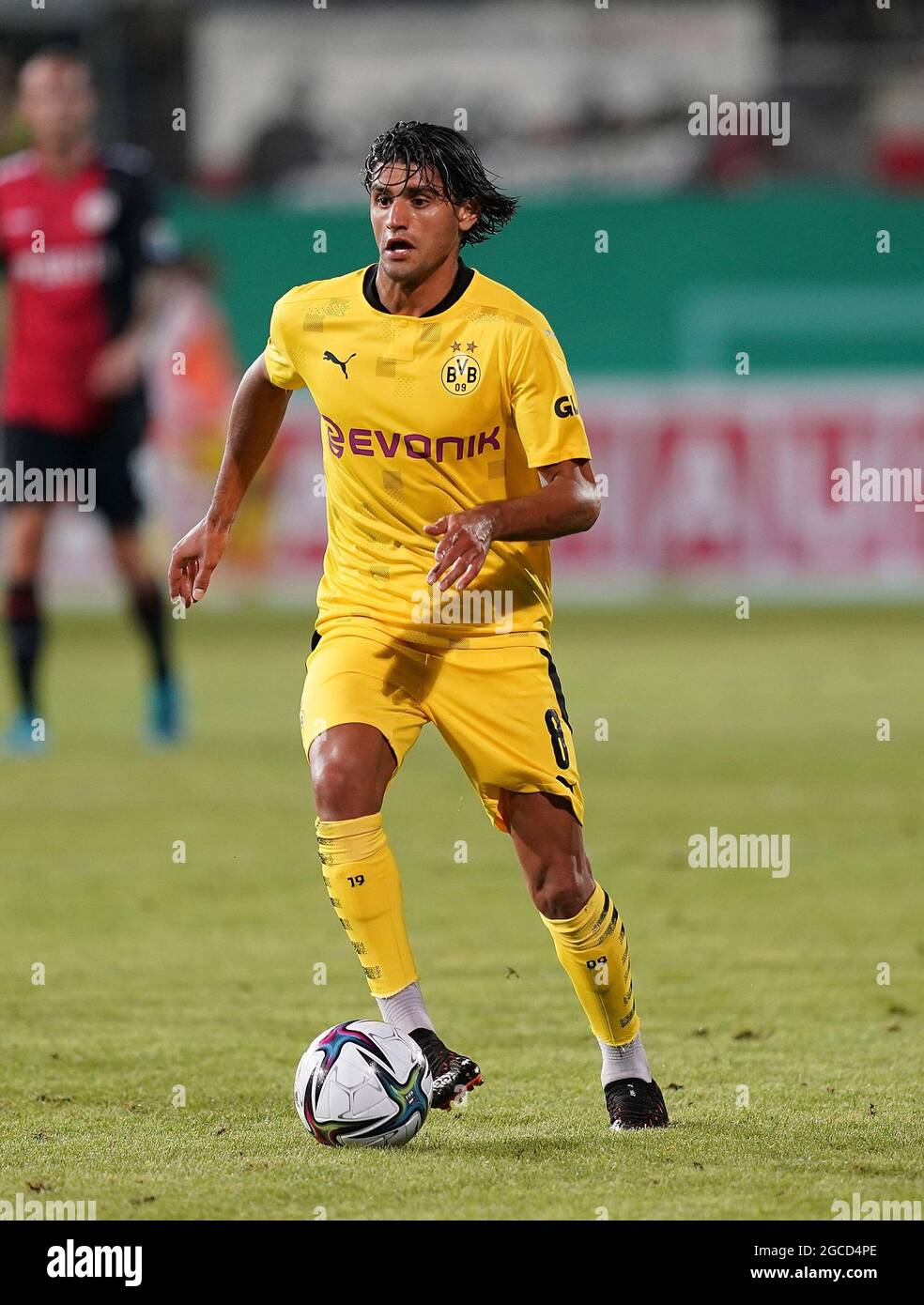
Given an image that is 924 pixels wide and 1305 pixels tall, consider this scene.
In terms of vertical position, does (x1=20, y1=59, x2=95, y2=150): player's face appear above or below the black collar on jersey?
above

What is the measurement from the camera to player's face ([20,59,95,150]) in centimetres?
1077

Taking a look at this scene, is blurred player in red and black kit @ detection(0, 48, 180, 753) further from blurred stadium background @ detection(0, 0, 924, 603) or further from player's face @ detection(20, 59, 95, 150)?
blurred stadium background @ detection(0, 0, 924, 603)

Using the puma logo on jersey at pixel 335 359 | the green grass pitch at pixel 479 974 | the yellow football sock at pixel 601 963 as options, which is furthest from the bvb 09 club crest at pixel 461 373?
the green grass pitch at pixel 479 974

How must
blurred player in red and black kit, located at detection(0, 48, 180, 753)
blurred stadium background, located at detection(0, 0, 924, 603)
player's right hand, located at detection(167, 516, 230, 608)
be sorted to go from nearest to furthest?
player's right hand, located at detection(167, 516, 230, 608) → blurred player in red and black kit, located at detection(0, 48, 180, 753) → blurred stadium background, located at detection(0, 0, 924, 603)

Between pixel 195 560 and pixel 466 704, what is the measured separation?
2.40 ft

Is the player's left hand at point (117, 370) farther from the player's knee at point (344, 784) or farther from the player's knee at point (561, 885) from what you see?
the player's knee at point (561, 885)

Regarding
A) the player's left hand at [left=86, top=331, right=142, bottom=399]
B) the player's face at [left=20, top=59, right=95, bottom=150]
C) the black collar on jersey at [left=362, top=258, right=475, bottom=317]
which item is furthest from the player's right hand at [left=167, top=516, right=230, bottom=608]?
the player's face at [left=20, top=59, right=95, bottom=150]

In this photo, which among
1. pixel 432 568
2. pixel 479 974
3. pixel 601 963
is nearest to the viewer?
pixel 432 568

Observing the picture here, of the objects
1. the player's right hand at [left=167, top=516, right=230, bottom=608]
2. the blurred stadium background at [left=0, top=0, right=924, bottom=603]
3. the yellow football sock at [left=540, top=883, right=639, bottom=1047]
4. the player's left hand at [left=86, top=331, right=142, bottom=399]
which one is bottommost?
the yellow football sock at [left=540, top=883, right=639, bottom=1047]

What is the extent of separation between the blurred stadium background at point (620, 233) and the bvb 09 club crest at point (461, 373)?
1468 centimetres

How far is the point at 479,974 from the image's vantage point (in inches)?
255

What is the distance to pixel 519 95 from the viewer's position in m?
24.6

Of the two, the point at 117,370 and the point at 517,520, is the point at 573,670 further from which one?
the point at 517,520

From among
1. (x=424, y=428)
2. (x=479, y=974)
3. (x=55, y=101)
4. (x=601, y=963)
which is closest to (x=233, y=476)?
(x=424, y=428)
